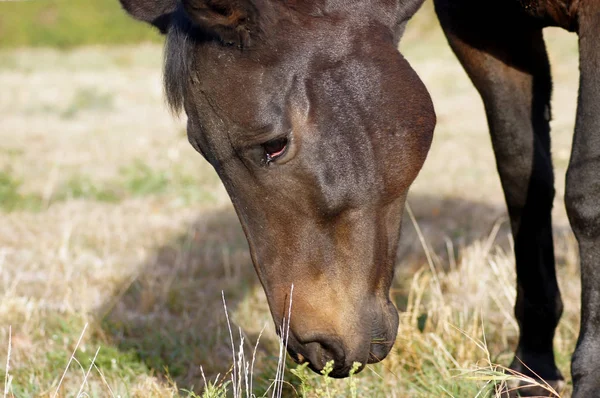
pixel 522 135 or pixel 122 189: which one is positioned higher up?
pixel 522 135

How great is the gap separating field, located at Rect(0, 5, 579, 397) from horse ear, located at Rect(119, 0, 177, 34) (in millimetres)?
432

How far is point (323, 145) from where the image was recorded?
7.20 feet

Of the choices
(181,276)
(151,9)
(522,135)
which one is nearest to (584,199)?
(522,135)

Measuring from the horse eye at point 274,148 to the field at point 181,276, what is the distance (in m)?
0.61

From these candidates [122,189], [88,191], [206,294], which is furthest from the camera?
[122,189]

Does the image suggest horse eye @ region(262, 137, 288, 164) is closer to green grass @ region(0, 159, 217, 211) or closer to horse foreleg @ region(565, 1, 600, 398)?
horse foreleg @ region(565, 1, 600, 398)

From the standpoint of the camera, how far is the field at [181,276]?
3.04 meters

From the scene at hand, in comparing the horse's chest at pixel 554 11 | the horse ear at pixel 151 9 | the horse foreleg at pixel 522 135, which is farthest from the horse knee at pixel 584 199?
the horse ear at pixel 151 9

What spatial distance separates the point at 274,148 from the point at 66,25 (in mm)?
29479

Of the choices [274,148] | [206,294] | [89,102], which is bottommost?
[89,102]

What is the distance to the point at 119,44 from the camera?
1077 inches

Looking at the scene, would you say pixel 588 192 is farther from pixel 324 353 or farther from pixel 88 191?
pixel 88 191

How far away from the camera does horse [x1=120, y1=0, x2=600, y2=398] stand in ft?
7.15

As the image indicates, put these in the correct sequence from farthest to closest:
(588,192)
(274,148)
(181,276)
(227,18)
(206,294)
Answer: (181,276) → (206,294) → (588,192) → (274,148) → (227,18)
